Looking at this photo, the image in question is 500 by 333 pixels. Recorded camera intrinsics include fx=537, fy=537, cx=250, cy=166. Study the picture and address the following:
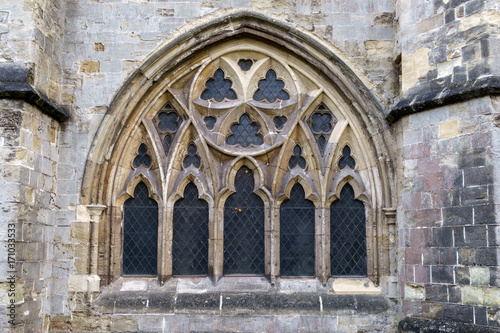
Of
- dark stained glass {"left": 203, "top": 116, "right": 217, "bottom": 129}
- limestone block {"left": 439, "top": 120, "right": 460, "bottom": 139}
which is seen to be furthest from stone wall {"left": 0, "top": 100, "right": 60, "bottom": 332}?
limestone block {"left": 439, "top": 120, "right": 460, "bottom": 139}

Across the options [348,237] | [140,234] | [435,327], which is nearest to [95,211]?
[140,234]

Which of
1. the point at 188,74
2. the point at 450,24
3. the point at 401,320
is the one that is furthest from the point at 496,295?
the point at 188,74

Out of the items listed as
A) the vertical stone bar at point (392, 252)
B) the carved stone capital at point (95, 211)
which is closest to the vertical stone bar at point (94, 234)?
the carved stone capital at point (95, 211)

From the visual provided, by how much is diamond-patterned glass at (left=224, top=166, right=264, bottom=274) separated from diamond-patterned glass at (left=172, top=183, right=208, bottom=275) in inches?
11.3

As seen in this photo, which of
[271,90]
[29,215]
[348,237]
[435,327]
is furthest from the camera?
[271,90]

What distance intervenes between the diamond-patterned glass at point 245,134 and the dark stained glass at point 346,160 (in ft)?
3.59

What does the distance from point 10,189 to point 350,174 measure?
13.5ft

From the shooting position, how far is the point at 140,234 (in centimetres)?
A: 707

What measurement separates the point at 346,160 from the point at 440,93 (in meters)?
1.67

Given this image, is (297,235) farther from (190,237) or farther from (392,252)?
(190,237)

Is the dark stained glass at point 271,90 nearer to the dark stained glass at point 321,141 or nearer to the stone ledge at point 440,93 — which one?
the dark stained glass at point 321,141

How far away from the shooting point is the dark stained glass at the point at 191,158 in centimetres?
720

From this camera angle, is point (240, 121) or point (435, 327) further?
point (240, 121)

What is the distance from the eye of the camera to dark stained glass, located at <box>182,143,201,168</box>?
7203 mm
